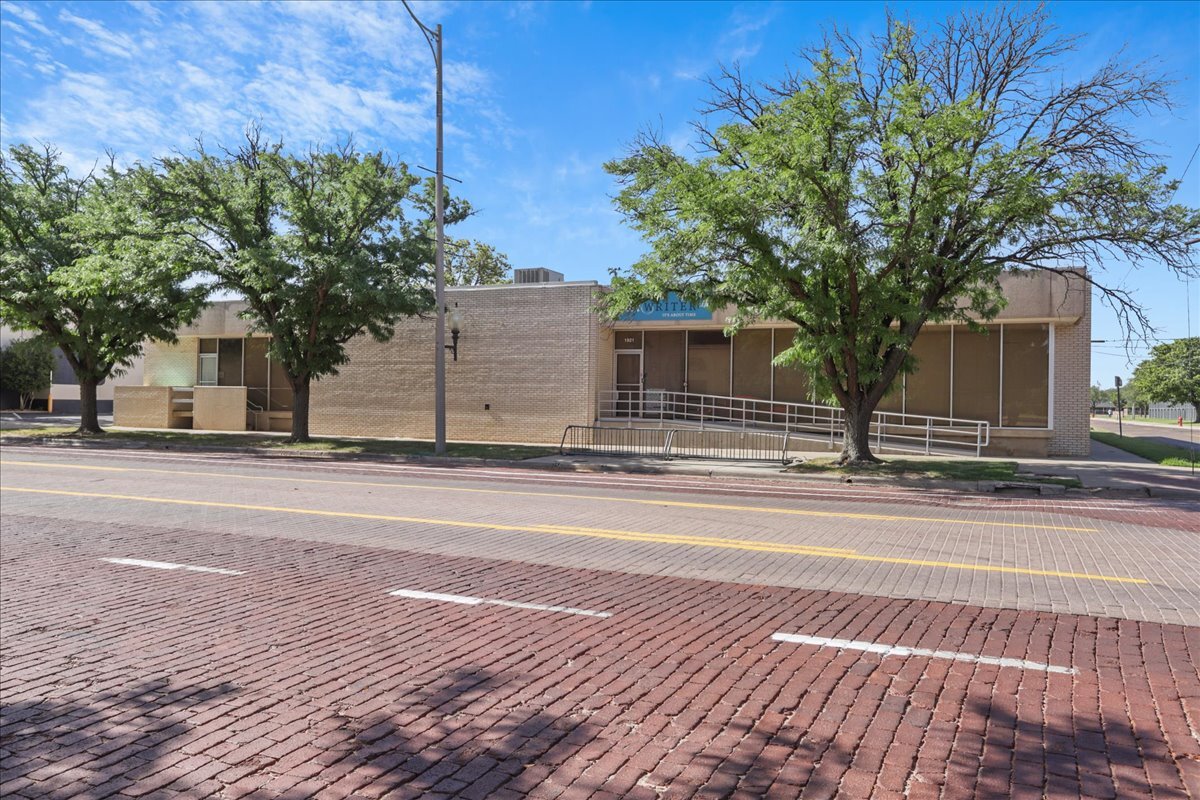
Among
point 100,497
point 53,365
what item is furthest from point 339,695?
point 53,365

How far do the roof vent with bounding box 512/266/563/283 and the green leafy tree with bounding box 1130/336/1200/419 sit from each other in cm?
5772

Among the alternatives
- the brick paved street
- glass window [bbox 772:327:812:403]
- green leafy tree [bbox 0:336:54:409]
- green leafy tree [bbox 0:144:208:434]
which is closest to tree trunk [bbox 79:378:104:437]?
green leafy tree [bbox 0:144:208:434]

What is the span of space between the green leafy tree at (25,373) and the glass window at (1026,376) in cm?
4905

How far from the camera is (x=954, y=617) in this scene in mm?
6340

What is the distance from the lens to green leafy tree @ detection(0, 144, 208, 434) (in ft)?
81.3

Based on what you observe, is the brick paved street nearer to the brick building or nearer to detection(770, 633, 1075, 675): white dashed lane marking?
Answer: detection(770, 633, 1075, 675): white dashed lane marking

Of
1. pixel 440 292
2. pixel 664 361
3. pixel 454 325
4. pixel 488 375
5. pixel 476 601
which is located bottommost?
pixel 476 601

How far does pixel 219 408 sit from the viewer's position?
115 ft

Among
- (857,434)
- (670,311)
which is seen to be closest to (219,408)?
(670,311)

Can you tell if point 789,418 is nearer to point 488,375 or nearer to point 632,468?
point 632,468

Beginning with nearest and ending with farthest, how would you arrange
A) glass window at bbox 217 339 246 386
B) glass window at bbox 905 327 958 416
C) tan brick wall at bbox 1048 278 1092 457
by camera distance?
tan brick wall at bbox 1048 278 1092 457, glass window at bbox 905 327 958 416, glass window at bbox 217 339 246 386

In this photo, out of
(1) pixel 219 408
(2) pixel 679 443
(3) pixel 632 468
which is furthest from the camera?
(1) pixel 219 408

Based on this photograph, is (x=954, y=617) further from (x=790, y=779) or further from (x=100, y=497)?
(x=100, y=497)

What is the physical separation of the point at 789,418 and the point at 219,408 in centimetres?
2253
